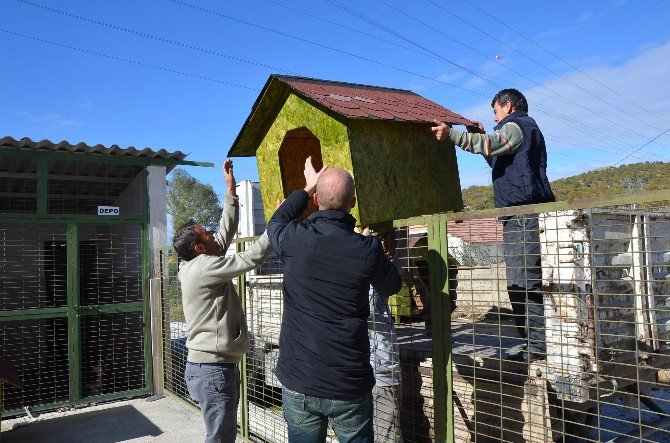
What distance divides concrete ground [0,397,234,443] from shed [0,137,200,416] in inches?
9.5

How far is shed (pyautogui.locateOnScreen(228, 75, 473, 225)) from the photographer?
11.3 ft

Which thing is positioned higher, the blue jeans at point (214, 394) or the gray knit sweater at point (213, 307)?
the gray knit sweater at point (213, 307)

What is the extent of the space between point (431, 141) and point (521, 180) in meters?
0.78

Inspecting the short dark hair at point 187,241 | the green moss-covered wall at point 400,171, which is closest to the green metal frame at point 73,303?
the short dark hair at point 187,241

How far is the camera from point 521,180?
3.42 m

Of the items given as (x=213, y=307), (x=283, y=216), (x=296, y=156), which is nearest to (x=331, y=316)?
(x=283, y=216)

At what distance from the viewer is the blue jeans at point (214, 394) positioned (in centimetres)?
351

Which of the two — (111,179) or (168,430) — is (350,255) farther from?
(111,179)

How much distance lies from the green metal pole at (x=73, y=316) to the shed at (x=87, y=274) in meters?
0.01

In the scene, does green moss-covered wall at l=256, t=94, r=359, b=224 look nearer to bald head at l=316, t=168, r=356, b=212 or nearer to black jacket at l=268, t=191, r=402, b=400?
bald head at l=316, t=168, r=356, b=212

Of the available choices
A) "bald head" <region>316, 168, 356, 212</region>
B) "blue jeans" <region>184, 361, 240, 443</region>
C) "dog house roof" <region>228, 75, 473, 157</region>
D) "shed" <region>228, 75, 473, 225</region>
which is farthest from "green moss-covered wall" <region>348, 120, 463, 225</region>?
"blue jeans" <region>184, 361, 240, 443</region>

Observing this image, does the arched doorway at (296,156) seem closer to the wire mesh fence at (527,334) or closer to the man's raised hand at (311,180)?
the wire mesh fence at (527,334)

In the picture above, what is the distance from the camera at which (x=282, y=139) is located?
4195 millimetres

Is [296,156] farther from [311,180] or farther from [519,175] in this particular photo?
[519,175]
